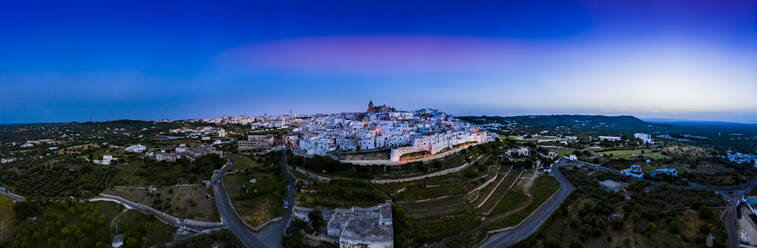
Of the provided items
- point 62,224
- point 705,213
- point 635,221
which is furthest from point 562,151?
point 62,224

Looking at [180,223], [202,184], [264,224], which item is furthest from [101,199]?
[264,224]

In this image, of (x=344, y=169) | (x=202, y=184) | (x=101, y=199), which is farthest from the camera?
(x=202, y=184)

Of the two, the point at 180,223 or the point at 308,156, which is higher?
the point at 308,156

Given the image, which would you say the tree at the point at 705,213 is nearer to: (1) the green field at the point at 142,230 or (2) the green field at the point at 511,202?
(2) the green field at the point at 511,202

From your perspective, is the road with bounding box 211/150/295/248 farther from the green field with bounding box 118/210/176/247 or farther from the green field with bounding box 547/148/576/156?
the green field with bounding box 547/148/576/156

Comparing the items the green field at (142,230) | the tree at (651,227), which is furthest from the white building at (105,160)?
the tree at (651,227)

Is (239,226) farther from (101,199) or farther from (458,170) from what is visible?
(458,170)
